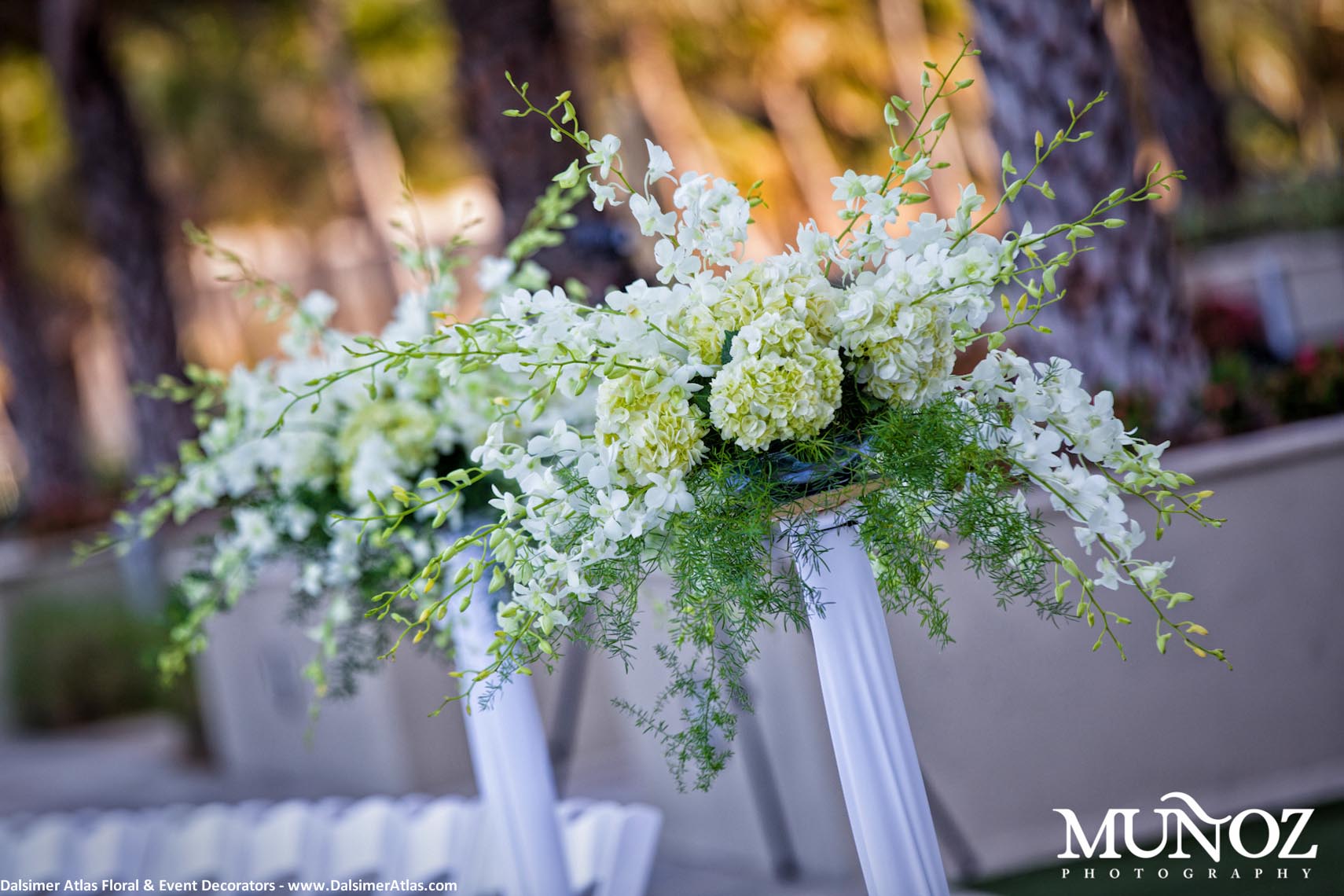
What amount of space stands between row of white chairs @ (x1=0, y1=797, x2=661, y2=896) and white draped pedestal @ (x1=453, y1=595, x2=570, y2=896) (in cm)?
35

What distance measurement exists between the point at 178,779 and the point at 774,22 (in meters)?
18.4

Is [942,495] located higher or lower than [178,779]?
higher

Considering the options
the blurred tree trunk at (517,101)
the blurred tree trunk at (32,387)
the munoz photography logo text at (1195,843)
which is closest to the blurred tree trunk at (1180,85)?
the blurred tree trunk at (517,101)

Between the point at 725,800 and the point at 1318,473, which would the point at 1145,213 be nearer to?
the point at 1318,473

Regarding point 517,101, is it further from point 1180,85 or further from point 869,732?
point 1180,85

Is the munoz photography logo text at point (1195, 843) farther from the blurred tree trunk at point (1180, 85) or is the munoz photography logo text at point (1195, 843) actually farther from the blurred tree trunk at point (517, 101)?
the blurred tree trunk at point (1180, 85)

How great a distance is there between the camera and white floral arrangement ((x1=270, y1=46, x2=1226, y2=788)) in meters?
1.83

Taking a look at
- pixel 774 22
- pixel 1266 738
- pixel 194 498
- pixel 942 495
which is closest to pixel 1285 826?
pixel 1266 738

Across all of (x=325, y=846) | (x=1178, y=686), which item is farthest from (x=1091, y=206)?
(x=325, y=846)

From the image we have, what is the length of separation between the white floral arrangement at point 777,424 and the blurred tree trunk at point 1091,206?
2838 mm

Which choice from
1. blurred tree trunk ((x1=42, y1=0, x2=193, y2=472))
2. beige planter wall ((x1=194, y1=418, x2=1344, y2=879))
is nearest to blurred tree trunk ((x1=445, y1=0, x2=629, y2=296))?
beige planter wall ((x1=194, y1=418, x2=1344, y2=879))

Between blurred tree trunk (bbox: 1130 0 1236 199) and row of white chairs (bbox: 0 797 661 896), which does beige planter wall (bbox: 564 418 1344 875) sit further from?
blurred tree trunk (bbox: 1130 0 1236 199)

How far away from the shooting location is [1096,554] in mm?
3957

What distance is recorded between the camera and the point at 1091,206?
4516 millimetres
